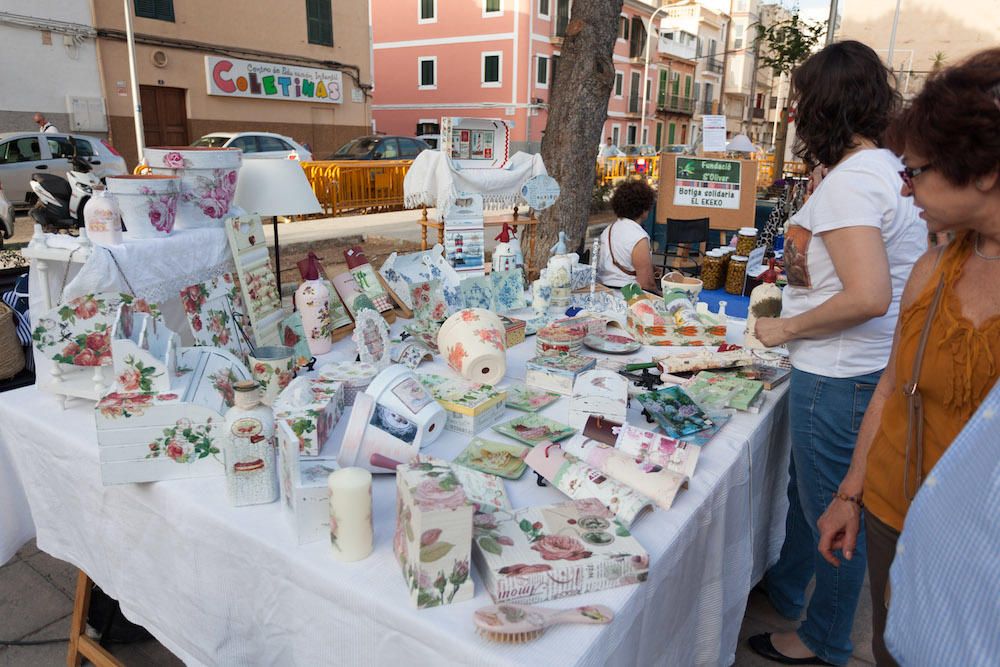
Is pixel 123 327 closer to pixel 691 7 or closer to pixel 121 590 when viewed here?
pixel 121 590

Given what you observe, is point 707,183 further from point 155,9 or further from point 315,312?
point 155,9

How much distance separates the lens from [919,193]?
1076 millimetres

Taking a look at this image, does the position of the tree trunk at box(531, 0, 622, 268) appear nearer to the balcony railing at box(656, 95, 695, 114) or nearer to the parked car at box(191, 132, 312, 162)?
the parked car at box(191, 132, 312, 162)

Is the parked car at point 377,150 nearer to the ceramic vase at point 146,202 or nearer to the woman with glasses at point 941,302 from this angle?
the ceramic vase at point 146,202

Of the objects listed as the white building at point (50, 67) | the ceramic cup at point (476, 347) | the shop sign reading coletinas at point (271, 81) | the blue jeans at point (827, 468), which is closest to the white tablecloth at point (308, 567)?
the blue jeans at point (827, 468)

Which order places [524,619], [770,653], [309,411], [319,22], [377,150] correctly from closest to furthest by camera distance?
[524,619], [309,411], [770,653], [377,150], [319,22]

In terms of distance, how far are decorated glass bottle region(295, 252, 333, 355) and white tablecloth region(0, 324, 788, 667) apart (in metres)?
0.66

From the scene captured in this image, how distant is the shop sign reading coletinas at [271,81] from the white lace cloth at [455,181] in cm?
1180

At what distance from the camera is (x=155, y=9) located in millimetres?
12844

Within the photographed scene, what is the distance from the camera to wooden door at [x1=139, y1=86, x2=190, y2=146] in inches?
519

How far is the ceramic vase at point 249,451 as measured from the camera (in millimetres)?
1247

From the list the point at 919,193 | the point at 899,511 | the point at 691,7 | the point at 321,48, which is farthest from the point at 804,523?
the point at 691,7

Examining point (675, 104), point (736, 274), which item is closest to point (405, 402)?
point (736, 274)

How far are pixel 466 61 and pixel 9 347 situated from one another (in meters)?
22.6
